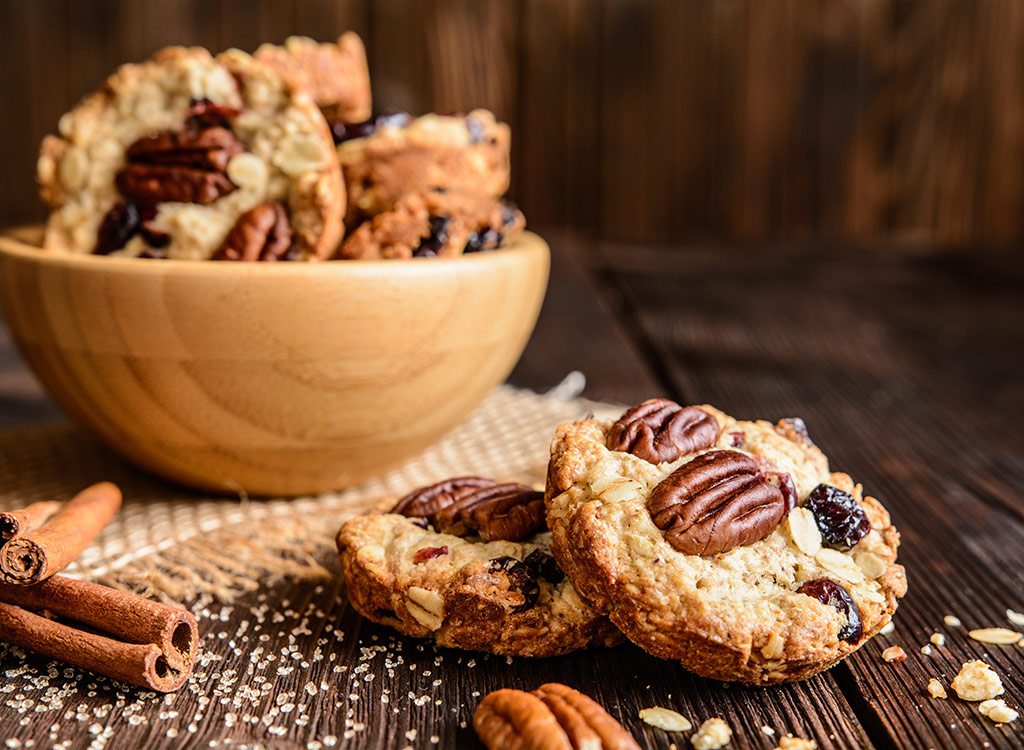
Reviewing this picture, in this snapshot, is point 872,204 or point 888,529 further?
point 872,204

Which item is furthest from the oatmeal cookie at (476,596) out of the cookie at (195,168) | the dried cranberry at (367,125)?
the dried cranberry at (367,125)

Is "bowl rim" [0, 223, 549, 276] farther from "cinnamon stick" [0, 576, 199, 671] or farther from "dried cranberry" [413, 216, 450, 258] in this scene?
"cinnamon stick" [0, 576, 199, 671]

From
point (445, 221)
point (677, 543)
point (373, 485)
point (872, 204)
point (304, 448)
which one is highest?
point (445, 221)

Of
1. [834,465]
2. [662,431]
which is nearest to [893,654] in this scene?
[662,431]

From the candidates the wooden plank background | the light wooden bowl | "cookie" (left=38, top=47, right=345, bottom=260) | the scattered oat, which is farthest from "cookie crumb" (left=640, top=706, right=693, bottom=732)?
the wooden plank background

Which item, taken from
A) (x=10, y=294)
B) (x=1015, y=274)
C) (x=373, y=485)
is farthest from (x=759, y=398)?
(x=1015, y=274)

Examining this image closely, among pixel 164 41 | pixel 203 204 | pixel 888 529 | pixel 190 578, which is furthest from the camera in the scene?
pixel 164 41

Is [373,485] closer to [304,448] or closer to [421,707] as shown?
[304,448]

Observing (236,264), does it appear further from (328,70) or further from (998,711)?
(998,711)
